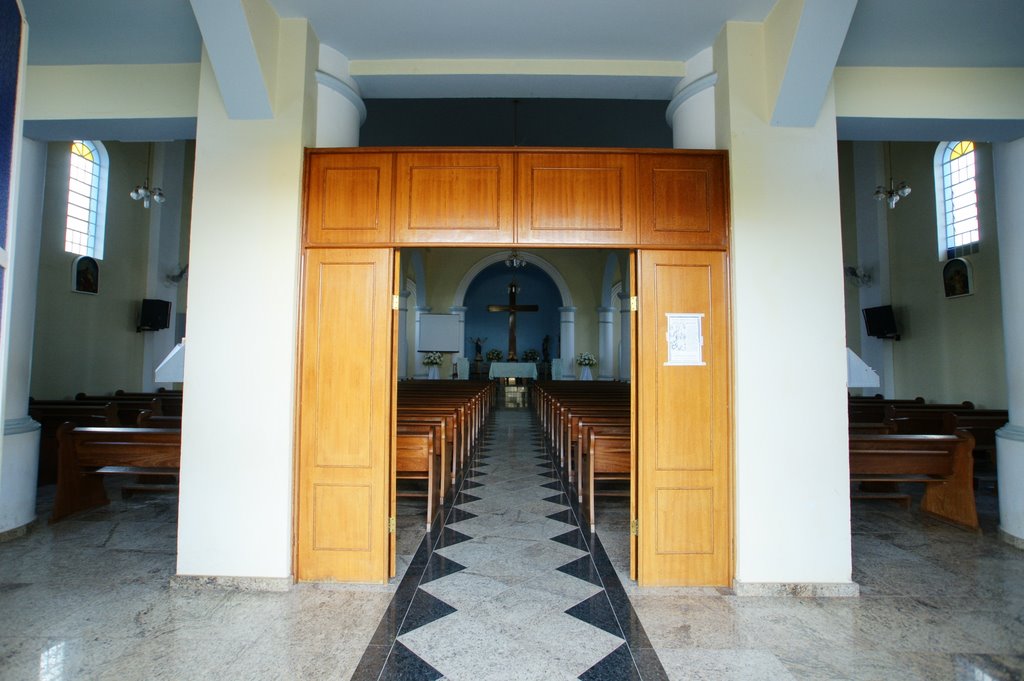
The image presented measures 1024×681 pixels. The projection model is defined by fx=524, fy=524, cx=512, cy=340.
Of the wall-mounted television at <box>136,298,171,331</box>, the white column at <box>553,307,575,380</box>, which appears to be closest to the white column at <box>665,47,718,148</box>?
the wall-mounted television at <box>136,298,171,331</box>

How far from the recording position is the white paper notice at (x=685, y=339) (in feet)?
9.65

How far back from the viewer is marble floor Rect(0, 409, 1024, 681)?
6.92ft

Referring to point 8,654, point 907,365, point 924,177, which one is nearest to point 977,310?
point 907,365

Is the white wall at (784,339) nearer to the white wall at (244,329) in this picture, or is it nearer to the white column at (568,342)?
the white wall at (244,329)

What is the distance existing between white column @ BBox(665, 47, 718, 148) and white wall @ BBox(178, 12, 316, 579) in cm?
226

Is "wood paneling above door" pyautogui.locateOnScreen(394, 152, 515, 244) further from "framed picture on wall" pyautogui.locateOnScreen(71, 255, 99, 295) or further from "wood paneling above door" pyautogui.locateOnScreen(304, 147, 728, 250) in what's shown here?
"framed picture on wall" pyautogui.locateOnScreen(71, 255, 99, 295)

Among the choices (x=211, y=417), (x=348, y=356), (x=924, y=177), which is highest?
(x=924, y=177)

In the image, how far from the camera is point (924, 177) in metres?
7.74

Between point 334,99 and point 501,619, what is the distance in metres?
3.10

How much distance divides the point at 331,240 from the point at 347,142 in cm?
80

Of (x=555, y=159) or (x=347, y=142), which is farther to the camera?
(x=347, y=142)

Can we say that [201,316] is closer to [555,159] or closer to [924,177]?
[555,159]

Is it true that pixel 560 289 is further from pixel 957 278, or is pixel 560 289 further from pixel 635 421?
pixel 635 421

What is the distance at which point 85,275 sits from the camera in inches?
289
